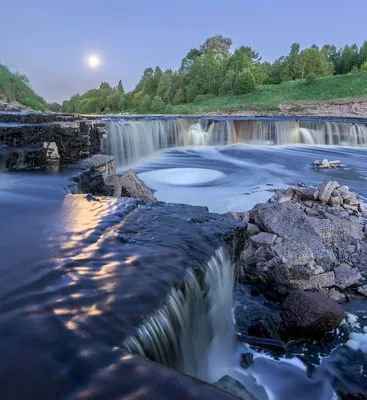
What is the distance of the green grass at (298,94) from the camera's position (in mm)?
37844

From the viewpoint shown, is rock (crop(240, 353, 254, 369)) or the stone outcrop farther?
the stone outcrop

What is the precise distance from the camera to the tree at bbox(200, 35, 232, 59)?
9220 cm

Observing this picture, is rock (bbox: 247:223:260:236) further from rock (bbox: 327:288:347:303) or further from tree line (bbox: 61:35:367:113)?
tree line (bbox: 61:35:367:113)

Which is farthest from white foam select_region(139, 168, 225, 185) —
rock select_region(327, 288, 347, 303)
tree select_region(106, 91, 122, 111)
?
tree select_region(106, 91, 122, 111)

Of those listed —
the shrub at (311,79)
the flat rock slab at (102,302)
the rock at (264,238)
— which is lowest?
the rock at (264,238)

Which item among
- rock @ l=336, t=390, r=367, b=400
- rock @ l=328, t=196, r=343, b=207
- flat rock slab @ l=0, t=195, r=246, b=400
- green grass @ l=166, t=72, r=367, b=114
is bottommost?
rock @ l=336, t=390, r=367, b=400

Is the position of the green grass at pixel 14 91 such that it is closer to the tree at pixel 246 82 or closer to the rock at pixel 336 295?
the rock at pixel 336 295

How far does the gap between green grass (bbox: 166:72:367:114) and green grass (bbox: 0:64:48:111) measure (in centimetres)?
1948

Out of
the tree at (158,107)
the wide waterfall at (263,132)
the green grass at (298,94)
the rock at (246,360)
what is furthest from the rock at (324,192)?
the tree at (158,107)

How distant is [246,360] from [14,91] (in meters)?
33.8

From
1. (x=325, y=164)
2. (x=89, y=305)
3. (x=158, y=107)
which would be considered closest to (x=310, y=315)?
(x=89, y=305)

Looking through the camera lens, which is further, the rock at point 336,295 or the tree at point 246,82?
the tree at point 246,82

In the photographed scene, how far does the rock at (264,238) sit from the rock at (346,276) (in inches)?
40.6

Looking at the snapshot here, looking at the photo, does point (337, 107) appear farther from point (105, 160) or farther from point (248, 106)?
point (105, 160)
